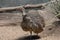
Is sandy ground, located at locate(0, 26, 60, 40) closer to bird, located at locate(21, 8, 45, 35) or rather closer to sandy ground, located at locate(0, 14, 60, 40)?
sandy ground, located at locate(0, 14, 60, 40)

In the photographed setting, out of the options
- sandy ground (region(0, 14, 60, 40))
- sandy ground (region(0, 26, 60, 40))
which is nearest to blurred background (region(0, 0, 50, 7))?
sandy ground (region(0, 14, 60, 40))

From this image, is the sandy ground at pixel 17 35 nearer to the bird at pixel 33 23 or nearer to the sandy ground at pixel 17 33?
the sandy ground at pixel 17 33

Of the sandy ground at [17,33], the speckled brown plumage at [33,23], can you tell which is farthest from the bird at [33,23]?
the sandy ground at [17,33]

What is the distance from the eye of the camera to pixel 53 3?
599 centimetres

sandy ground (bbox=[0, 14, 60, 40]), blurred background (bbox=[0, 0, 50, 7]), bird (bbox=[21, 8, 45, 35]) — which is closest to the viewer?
bird (bbox=[21, 8, 45, 35])

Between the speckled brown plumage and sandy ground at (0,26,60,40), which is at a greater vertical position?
the speckled brown plumage

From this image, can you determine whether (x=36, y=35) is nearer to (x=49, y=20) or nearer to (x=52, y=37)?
(x=52, y=37)

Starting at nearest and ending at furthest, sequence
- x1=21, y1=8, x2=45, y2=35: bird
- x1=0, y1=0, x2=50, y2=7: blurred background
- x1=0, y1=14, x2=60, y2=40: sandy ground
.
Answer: x1=21, y1=8, x2=45, y2=35: bird → x1=0, y1=14, x2=60, y2=40: sandy ground → x1=0, y1=0, x2=50, y2=7: blurred background

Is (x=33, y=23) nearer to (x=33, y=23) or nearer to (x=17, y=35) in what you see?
(x=33, y=23)

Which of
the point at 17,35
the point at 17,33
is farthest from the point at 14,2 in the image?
the point at 17,35

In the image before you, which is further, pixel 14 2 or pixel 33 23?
pixel 14 2

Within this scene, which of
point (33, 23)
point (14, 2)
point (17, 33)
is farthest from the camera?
point (14, 2)

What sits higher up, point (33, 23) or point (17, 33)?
point (33, 23)

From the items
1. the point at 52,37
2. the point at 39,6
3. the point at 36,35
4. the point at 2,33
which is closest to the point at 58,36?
the point at 52,37
